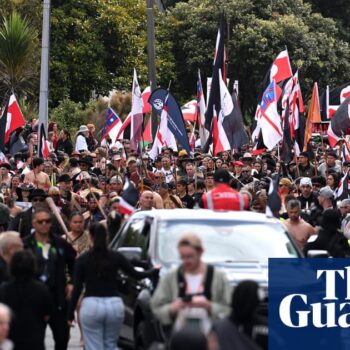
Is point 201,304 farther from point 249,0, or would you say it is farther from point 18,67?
point 249,0

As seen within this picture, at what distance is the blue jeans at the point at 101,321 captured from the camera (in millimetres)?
12461

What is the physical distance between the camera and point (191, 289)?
34.0 ft

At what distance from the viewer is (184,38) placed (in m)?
59.6

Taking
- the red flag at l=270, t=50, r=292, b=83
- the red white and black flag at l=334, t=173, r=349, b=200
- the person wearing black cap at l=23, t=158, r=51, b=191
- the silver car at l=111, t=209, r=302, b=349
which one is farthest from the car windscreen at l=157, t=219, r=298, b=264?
the red flag at l=270, t=50, r=292, b=83

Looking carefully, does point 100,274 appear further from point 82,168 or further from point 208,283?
point 82,168

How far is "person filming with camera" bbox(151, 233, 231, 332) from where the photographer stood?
1003 cm

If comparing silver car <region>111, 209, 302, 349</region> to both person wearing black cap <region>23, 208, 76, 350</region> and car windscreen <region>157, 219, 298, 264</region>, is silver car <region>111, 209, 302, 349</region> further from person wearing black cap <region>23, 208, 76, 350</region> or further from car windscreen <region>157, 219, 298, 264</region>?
person wearing black cap <region>23, 208, 76, 350</region>

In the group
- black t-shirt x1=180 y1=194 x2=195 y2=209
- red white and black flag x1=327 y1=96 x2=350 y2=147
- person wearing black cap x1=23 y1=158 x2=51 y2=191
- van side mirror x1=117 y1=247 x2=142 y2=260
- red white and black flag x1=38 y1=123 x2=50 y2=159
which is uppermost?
red white and black flag x1=327 y1=96 x2=350 y2=147

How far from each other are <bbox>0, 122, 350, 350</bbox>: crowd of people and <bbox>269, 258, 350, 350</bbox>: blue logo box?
104cm

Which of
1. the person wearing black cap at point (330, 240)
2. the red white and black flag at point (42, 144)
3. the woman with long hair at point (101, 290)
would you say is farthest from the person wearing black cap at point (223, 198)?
the red white and black flag at point (42, 144)

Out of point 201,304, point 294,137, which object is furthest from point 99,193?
point 201,304

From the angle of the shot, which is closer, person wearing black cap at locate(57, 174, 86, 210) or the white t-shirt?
the white t-shirt

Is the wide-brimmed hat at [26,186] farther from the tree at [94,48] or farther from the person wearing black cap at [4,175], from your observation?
the tree at [94,48]

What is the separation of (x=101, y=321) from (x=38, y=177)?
35.2 ft
